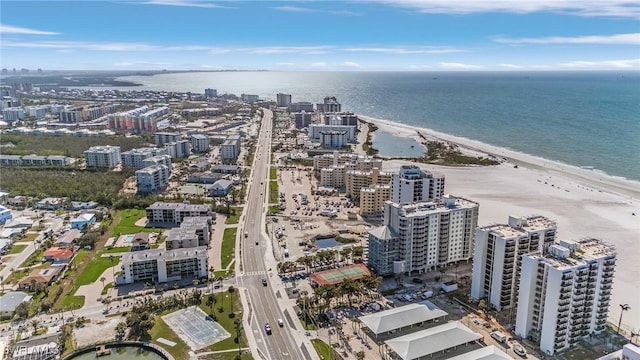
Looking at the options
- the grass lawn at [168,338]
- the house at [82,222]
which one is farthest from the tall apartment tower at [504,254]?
the house at [82,222]

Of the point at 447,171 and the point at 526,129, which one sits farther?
the point at 526,129

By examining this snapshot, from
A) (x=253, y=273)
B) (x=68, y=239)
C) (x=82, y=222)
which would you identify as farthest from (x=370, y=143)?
(x=68, y=239)

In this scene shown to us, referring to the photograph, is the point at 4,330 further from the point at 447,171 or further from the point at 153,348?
the point at 447,171

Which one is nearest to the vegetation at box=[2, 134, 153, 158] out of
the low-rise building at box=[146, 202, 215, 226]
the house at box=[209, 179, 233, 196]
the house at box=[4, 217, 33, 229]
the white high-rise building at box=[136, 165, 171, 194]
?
the white high-rise building at box=[136, 165, 171, 194]

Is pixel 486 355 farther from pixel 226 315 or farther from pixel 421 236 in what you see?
pixel 226 315

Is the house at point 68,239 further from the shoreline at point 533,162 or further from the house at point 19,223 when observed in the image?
the shoreline at point 533,162

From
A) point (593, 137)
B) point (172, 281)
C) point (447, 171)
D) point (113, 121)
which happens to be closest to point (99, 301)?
point (172, 281)
